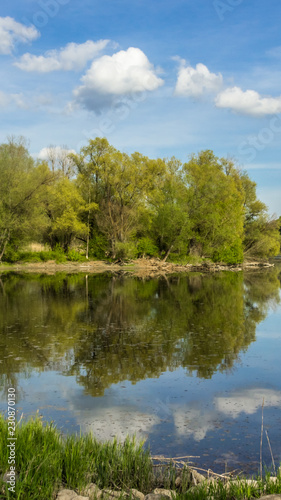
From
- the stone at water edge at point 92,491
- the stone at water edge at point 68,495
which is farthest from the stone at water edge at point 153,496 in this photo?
the stone at water edge at point 68,495

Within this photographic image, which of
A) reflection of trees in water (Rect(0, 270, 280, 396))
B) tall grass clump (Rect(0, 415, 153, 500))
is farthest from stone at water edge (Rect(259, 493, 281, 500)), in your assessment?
reflection of trees in water (Rect(0, 270, 280, 396))

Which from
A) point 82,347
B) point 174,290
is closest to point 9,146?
point 174,290

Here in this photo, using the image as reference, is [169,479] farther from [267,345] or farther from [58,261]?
[58,261]

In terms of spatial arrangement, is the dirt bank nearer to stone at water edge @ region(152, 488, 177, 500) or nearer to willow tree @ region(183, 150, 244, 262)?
willow tree @ region(183, 150, 244, 262)

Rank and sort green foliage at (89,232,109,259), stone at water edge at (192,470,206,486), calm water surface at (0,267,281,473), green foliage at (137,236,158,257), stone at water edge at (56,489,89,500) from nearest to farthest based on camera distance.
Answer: stone at water edge at (56,489,89,500) < stone at water edge at (192,470,206,486) < calm water surface at (0,267,281,473) < green foliage at (89,232,109,259) < green foliage at (137,236,158,257)

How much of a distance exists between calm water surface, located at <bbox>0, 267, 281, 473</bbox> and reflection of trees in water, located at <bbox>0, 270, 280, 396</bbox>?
0.13 ft

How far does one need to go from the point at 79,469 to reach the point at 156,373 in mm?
5724

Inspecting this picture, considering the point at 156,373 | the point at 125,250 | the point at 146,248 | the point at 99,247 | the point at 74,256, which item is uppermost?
the point at 99,247

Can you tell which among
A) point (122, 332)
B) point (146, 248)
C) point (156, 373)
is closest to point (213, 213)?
point (146, 248)

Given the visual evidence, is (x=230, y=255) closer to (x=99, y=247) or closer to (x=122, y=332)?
(x=99, y=247)

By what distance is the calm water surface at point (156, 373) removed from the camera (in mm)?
7547

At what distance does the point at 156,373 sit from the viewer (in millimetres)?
11211

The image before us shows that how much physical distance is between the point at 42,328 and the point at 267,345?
789 centimetres

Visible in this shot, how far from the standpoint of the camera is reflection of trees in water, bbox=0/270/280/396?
38.3 feet
